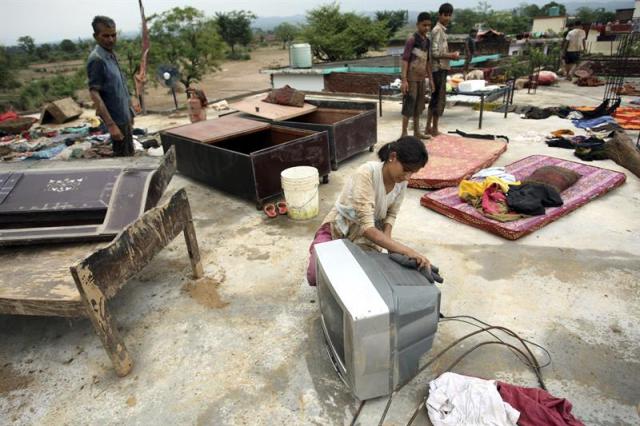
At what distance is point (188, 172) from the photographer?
5.67m

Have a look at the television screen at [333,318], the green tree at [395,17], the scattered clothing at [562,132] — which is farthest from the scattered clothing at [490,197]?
the green tree at [395,17]

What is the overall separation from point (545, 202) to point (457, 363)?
2525mm

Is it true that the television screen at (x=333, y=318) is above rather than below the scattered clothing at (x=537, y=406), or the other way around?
above

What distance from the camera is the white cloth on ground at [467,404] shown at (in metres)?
1.89

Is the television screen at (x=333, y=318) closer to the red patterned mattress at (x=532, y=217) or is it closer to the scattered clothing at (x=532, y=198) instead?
the red patterned mattress at (x=532, y=217)

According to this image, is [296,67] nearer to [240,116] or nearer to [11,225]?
[240,116]

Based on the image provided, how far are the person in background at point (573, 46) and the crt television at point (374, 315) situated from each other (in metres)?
12.6

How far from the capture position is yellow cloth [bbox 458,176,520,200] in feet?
14.2

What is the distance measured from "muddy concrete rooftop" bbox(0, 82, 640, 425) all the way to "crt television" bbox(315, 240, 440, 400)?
1.00 feet

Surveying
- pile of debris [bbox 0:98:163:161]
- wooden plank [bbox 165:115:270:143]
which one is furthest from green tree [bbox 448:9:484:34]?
wooden plank [bbox 165:115:270:143]

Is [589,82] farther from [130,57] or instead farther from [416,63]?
[130,57]

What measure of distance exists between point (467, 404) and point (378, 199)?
129cm

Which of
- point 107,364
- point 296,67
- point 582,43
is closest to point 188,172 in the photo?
point 107,364

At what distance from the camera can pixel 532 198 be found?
407 cm
